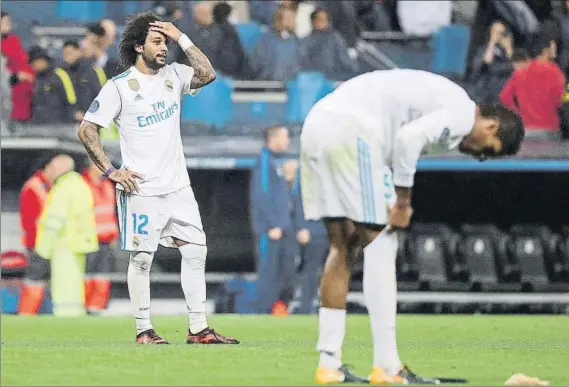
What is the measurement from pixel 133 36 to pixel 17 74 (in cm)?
848

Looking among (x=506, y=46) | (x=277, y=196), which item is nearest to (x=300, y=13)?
(x=506, y=46)

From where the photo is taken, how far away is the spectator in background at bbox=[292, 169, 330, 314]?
17.4 metres

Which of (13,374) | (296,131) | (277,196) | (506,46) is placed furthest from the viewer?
(506,46)

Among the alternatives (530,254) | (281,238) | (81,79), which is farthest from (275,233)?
(530,254)

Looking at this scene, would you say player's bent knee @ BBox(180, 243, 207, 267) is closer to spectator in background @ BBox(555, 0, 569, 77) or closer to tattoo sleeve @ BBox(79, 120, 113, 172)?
tattoo sleeve @ BBox(79, 120, 113, 172)

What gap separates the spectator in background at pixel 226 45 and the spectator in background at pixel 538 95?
324 centimetres

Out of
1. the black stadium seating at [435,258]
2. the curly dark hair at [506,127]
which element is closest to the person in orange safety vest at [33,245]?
the black stadium seating at [435,258]

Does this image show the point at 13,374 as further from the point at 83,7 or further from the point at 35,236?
the point at 83,7

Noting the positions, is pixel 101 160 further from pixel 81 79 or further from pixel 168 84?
pixel 81 79

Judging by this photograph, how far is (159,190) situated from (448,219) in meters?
9.76

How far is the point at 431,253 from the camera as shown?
18.5m

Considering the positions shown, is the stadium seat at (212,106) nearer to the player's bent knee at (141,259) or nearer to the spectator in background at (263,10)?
the spectator in background at (263,10)

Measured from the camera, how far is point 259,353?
10078mm

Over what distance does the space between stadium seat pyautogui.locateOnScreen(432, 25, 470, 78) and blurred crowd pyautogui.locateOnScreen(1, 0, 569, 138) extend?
0.48 feet
